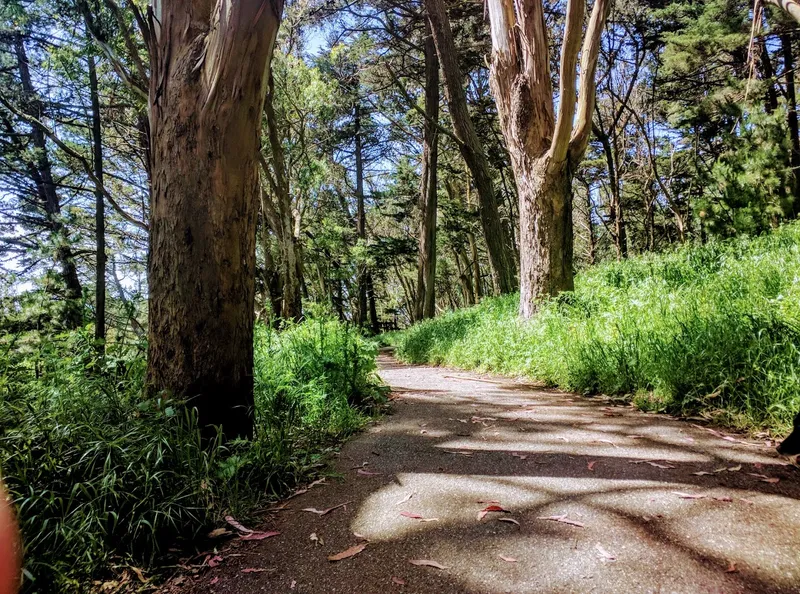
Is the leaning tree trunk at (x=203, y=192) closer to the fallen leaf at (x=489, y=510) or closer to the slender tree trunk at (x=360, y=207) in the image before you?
the fallen leaf at (x=489, y=510)

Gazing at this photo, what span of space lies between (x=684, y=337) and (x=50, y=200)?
15.5 metres

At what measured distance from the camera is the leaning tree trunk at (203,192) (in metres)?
2.32

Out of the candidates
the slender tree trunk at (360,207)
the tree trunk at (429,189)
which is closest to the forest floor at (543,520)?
the tree trunk at (429,189)

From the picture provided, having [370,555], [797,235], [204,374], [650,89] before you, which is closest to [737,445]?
[370,555]

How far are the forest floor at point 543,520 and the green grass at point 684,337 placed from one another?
1.12 feet

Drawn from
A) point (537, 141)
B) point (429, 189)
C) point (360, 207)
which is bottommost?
point (537, 141)

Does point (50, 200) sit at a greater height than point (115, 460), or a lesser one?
greater

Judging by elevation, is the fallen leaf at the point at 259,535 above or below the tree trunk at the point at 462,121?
below

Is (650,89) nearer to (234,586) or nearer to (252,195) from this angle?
(252,195)

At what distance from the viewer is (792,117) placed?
33.8ft

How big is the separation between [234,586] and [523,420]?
7.55 ft

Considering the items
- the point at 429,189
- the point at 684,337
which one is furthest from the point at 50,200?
the point at 684,337

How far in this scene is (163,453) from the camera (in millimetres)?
1961

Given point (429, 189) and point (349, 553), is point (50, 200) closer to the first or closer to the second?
point (429, 189)
